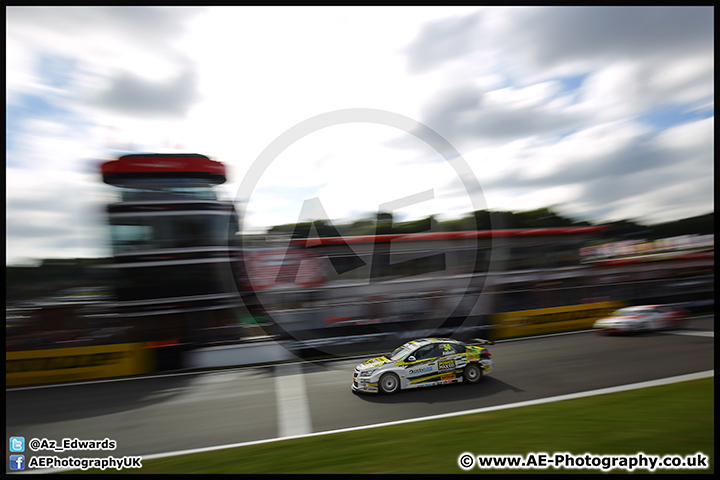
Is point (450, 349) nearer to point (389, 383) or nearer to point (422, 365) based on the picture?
point (422, 365)

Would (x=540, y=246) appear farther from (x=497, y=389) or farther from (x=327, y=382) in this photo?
(x=327, y=382)

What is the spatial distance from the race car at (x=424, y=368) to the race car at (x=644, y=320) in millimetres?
8535

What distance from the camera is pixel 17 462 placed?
6.94 meters

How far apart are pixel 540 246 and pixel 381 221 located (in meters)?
7.31

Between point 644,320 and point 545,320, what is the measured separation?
3689mm

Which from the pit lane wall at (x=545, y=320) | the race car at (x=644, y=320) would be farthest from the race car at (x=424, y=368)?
the race car at (x=644, y=320)

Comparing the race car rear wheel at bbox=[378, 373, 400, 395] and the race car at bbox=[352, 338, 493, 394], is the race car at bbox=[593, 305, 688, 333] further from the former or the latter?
the race car rear wheel at bbox=[378, 373, 400, 395]

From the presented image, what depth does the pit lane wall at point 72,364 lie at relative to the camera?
12922mm

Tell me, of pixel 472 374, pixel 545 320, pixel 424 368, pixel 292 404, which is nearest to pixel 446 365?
pixel 424 368

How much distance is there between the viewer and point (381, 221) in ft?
54.6

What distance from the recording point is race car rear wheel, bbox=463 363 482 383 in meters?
10.0

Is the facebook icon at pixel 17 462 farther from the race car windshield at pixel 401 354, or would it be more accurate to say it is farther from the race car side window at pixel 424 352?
the race car side window at pixel 424 352

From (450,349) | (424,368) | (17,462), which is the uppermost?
(450,349)

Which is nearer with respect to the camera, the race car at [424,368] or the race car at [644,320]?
the race car at [424,368]
